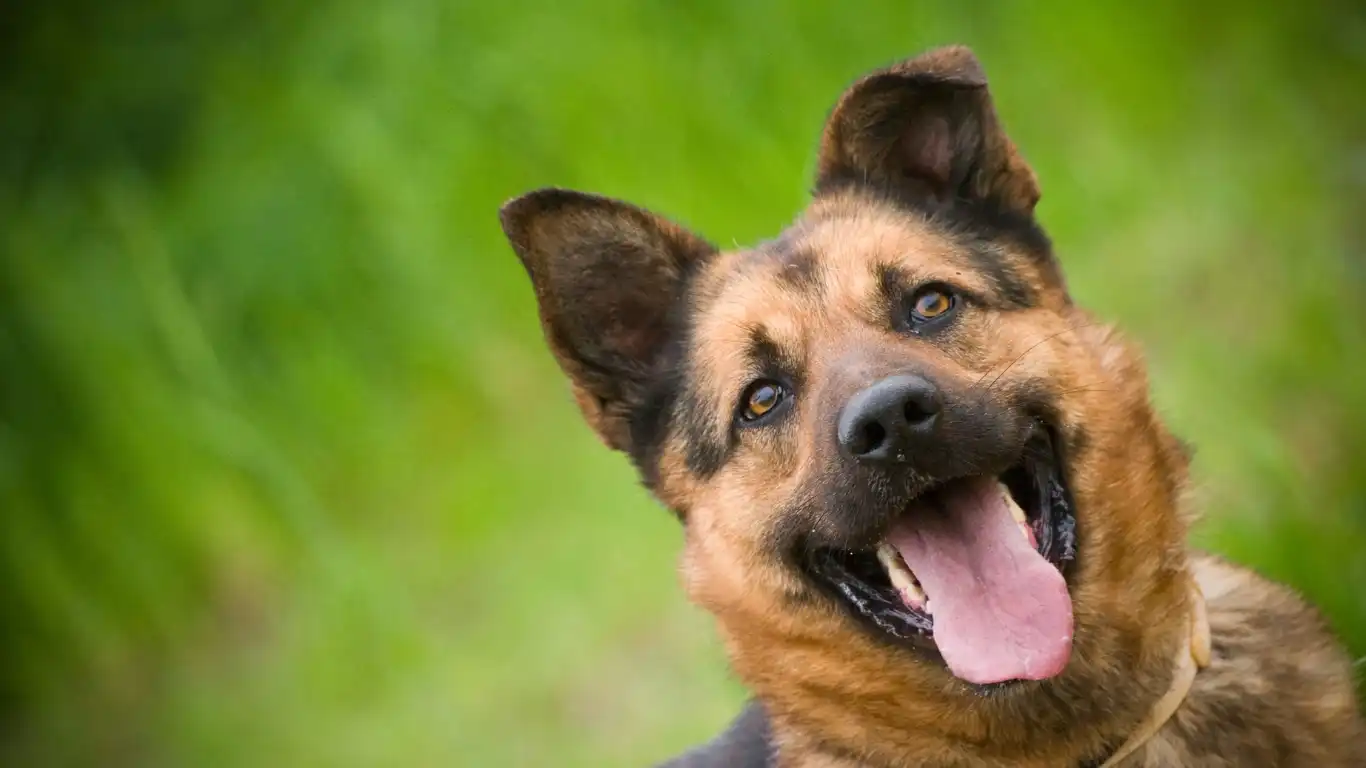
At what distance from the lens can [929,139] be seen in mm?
3246

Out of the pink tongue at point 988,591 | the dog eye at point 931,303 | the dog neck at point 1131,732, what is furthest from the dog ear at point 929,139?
the dog neck at point 1131,732

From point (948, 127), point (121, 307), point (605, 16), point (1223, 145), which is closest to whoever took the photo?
point (948, 127)

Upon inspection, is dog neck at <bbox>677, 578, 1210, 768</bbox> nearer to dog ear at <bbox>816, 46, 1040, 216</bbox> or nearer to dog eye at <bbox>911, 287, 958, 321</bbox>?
dog eye at <bbox>911, 287, 958, 321</bbox>

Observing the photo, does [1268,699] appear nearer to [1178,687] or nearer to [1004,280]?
[1178,687]

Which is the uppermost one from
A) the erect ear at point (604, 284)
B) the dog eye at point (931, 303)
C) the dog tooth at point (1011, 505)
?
the erect ear at point (604, 284)

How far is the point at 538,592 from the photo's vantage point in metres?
5.90

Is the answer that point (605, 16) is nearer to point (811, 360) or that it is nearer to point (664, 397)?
point (664, 397)

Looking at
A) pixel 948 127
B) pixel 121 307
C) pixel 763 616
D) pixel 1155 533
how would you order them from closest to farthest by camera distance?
1. pixel 1155 533
2. pixel 763 616
3. pixel 948 127
4. pixel 121 307

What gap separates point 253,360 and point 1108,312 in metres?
4.25

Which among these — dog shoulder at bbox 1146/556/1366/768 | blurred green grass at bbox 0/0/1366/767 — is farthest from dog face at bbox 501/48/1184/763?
blurred green grass at bbox 0/0/1366/767

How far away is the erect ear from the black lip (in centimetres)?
83

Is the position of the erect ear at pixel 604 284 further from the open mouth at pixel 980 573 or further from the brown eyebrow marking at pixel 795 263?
the open mouth at pixel 980 573

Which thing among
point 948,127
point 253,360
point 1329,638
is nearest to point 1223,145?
point 948,127

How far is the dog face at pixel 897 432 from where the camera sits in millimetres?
2561
